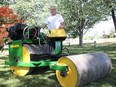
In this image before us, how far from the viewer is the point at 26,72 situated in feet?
26.9

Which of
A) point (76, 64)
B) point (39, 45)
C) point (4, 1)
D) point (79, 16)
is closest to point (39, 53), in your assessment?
point (39, 45)

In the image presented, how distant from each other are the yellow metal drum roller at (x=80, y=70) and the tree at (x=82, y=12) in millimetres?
24286

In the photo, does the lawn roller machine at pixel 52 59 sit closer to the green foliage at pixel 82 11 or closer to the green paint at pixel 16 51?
the green paint at pixel 16 51

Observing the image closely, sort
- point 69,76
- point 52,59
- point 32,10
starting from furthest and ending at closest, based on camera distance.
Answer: point 32,10 < point 52,59 < point 69,76

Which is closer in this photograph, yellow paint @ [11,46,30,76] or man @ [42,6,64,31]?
yellow paint @ [11,46,30,76]

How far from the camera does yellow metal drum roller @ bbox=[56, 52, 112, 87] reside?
645 cm

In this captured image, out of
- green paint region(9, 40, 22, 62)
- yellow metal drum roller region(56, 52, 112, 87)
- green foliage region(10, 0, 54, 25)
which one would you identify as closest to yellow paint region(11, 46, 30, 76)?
green paint region(9, 40, 22, 62)

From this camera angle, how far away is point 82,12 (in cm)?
3186

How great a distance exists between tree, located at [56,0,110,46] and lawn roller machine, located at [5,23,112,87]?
23423mm

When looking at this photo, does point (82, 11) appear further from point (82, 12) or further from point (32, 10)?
point (32, 10)

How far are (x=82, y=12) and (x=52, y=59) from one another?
24.2m

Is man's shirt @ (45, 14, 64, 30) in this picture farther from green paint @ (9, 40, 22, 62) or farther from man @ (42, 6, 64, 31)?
green paint @ (9, 40, 22, 62)

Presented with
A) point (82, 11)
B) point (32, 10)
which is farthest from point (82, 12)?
point (32, 10)

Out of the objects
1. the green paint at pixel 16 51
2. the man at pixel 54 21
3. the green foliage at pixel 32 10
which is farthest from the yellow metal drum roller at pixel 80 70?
the green foliage at pixel 32 10
